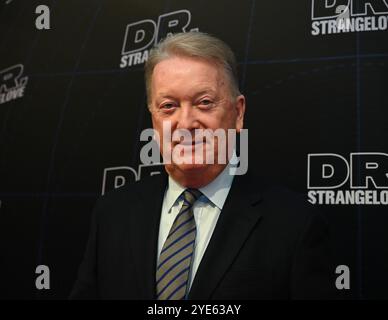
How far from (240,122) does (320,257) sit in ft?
2.19

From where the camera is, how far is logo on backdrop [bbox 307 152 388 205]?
2122mm

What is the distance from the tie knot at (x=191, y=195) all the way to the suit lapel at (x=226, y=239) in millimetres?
138

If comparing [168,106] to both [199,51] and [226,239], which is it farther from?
[226,239]

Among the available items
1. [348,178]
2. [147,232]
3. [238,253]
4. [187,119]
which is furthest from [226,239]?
[348,178]

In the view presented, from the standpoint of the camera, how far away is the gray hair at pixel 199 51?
1.92m

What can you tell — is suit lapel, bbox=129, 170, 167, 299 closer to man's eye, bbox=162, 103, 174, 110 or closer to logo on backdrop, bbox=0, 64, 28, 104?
man's eye, bbox=162, 103, 174, 110

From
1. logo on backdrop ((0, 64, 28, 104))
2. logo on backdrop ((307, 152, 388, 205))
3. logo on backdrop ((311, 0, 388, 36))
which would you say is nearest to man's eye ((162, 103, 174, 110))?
logo on backdrop ((307, 152, 388, 205))

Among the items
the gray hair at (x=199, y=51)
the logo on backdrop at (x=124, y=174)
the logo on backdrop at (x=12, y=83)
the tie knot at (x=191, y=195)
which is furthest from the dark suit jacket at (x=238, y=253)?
the logo on backdrop at (x=12, y=83)

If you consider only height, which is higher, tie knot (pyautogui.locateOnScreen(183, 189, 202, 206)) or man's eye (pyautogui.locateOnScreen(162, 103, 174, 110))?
man's eye (pyautogui.locateOnScreen(162, 103, 174, 110))

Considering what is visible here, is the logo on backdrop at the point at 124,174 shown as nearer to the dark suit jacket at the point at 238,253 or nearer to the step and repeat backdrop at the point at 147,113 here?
the step and repeat backdrop at the point at 147,113

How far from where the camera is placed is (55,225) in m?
2.49

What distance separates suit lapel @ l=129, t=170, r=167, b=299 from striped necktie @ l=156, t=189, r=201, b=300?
0.04 meters

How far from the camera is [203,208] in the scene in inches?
80.2

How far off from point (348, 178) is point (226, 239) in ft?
2.24
